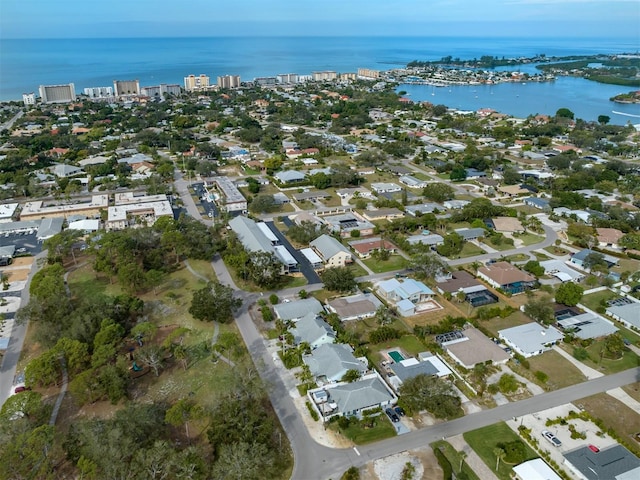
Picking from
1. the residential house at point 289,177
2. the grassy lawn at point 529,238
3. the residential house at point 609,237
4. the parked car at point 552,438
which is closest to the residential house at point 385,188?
the residential house at point 289,177

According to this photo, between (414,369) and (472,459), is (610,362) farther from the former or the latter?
(472,459)

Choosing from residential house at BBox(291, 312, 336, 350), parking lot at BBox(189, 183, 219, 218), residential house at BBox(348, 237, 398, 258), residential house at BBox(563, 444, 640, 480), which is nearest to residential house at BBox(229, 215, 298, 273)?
parking lot at BBox(189, 183, 219, 218)

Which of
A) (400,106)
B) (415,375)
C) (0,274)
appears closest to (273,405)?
(415,375)

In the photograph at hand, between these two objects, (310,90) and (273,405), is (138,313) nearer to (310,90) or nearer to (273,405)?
(273,405)

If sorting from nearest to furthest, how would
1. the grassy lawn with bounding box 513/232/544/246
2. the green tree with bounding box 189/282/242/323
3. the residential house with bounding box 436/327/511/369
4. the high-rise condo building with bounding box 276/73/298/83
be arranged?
the residential house with bounding box 436/327/511/369 < the green tree with bounding box 189/282/242/323 < the grassy lawn with bounding box 513/232/544/246 < the high-rise condo building with bounding box 276/73/298/83

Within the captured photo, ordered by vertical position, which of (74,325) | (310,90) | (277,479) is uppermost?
(310,90)


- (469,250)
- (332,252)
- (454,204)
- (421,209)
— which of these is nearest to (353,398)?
(332,252)

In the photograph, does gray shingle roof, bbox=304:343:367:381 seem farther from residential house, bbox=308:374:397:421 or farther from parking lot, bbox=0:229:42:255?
parking lot, bbox=0:229:42:255
